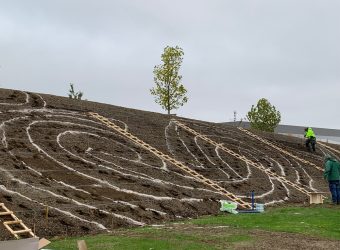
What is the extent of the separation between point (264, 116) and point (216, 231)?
Answer: 42056 millimetres

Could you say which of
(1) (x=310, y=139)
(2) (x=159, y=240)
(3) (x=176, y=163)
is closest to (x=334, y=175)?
(3) (x=176, y=163)

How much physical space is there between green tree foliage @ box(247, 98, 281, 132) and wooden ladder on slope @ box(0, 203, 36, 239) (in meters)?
42.7

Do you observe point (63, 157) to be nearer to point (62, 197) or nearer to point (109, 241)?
point (62, 197)

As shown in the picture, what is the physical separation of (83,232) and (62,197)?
6.82ft

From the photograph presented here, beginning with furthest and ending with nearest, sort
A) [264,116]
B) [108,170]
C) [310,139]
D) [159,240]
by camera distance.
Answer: [264,116]
[310,139]
[108,170]
[159,240]

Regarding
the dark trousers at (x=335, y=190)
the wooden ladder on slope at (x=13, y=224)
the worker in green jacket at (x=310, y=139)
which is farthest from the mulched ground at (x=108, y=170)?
the worker in green jacket at (x=310, y=139)

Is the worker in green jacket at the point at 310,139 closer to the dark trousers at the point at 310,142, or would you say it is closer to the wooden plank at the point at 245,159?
the dark trousers at the point at 310,142

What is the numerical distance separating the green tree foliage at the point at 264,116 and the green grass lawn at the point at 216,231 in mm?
36730

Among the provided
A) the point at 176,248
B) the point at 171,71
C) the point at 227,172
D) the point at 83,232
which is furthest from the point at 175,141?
the point at 171,71

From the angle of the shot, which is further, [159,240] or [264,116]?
[264,116]

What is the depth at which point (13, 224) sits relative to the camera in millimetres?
11375

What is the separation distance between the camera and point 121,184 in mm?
16328

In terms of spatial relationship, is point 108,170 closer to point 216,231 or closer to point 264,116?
point 216,231

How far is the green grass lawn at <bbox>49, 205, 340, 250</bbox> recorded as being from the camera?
9.96 meters
